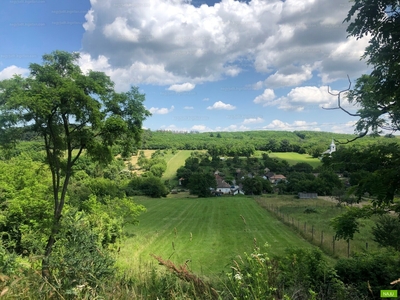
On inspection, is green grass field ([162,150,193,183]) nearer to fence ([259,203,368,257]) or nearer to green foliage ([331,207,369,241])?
fence ([259,203,368,257])

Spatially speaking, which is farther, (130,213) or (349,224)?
(130,213)

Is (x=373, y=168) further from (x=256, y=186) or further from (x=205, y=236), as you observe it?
(x=256, y=186)

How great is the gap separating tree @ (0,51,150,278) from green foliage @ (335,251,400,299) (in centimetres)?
912

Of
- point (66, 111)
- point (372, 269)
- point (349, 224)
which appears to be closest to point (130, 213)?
point (66, 111)

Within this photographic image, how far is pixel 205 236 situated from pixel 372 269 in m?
24.5

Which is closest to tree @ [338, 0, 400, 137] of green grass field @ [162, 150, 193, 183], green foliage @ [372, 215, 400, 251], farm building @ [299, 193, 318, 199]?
green foliage @ [372, 215, 400, 251]

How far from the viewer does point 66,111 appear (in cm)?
959

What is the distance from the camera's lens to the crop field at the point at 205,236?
21141 mm

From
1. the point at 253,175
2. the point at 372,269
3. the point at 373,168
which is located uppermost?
the point at 373,168

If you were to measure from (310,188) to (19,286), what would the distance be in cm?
6929

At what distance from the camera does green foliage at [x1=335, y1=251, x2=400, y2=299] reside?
6195 millimetres

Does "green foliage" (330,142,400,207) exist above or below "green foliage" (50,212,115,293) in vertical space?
above

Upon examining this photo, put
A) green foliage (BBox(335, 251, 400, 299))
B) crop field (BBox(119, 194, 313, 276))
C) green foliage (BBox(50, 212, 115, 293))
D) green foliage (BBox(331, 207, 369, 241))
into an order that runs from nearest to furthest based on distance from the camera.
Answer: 1. green foliage (BBox(50, 212, 115, 293))
2. green foliage (BBox(331, 207, 369, 241))
3. green foliage (BBox(335, 251, 400, 299))
4. crop field (BBox(119, 194, 313, 276))

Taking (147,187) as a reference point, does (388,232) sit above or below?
above
